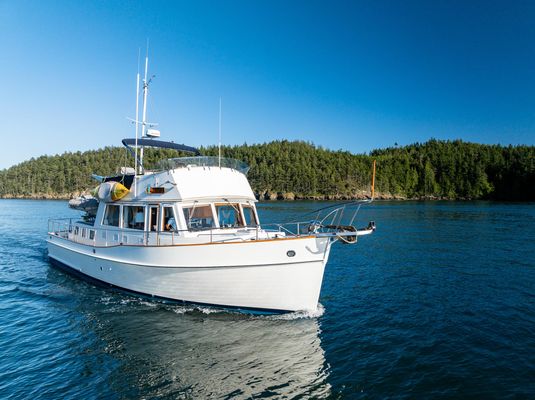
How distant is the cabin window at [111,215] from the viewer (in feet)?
52.9

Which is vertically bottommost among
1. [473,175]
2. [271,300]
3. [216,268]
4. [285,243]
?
[271,300]

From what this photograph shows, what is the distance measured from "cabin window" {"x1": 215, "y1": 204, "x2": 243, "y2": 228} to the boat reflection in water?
3565 millimetres

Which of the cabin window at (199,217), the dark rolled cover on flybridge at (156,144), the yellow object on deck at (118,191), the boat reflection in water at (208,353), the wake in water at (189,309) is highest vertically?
the dark rolled cover on flybridge at (156,144)

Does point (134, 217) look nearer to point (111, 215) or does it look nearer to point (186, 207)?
point (111, 215)

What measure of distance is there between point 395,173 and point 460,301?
156207 millimetres

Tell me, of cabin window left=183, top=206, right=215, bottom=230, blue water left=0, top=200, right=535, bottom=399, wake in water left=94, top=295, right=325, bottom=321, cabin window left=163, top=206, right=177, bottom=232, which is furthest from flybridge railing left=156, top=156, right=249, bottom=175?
blue water left=0, top=200, right=535, bottom=399

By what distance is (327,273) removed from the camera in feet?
63.6

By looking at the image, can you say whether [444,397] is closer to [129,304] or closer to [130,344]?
[130,344]

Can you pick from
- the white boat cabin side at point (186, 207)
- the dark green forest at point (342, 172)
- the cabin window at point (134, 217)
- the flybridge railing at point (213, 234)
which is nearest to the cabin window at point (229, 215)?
the white boat cabin side at point (186, 207)

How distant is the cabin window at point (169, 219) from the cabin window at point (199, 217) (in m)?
0.56

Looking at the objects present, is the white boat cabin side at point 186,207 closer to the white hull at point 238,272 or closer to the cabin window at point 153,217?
the cabin window at point 153,217

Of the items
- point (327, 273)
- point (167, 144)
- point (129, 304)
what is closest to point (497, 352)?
point (327, 273)

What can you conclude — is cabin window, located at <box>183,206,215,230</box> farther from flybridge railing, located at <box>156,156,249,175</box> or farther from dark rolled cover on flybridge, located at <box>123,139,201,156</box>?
dark rolled cover on flybridge, located at <box>123,139,201,156</box>

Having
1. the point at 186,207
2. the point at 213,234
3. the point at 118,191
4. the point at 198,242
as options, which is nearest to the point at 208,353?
the point at 198,242
